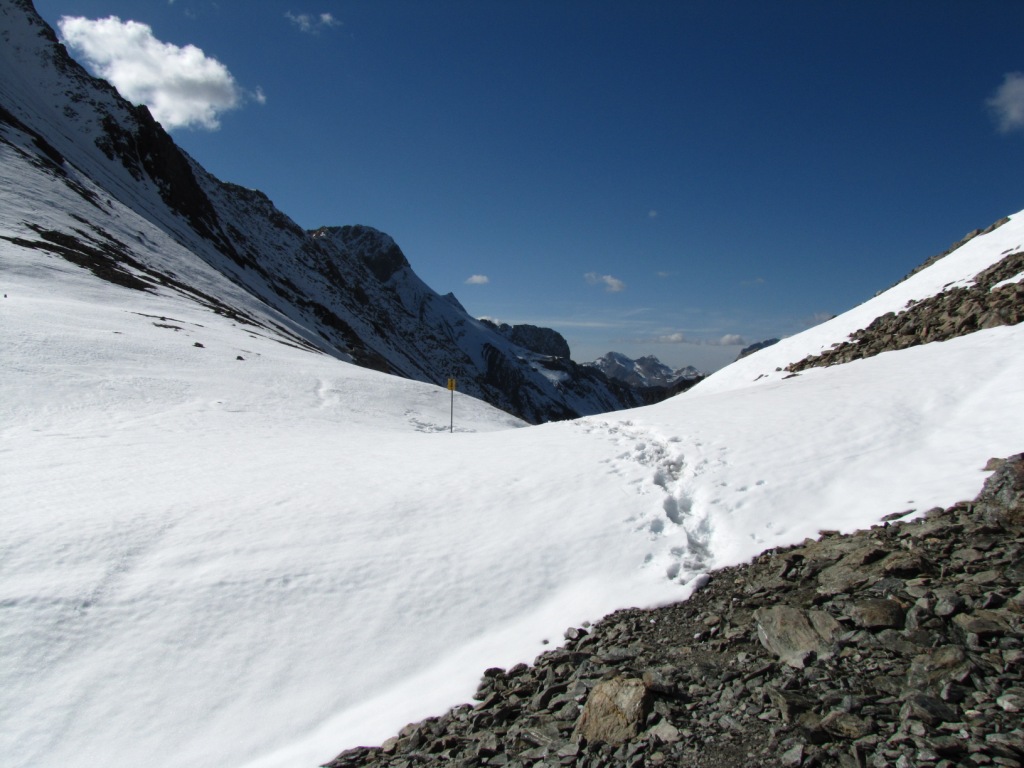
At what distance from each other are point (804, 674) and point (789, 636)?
695mm

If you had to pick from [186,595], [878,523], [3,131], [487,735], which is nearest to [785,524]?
[878,523]

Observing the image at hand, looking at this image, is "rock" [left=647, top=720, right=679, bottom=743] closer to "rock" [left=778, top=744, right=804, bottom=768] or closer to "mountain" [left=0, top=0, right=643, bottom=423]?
"rock" [left=778, top=744, right=804, bottom=768]

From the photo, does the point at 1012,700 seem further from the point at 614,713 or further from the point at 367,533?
the point at 367,533

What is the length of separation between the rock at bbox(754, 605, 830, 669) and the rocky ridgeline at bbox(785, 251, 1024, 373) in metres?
15.6

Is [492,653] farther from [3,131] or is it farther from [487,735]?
[3,131]

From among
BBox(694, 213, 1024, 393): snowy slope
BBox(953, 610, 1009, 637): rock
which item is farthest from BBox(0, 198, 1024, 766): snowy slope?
BBox(694, 213, 1024, 393): snowy slope

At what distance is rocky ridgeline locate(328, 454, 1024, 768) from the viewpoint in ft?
14.9

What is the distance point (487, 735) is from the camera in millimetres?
5980

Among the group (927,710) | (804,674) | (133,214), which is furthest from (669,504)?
(133,214)

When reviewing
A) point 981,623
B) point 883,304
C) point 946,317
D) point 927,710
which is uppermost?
point 883,304

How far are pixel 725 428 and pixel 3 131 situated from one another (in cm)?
8200

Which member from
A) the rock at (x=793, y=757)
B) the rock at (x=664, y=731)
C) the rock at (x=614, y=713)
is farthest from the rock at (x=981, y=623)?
the rock at (x=614, y=713)

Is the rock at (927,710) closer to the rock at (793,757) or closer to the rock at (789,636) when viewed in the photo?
the rock at (793,757)

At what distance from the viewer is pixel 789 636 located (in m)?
6.16
